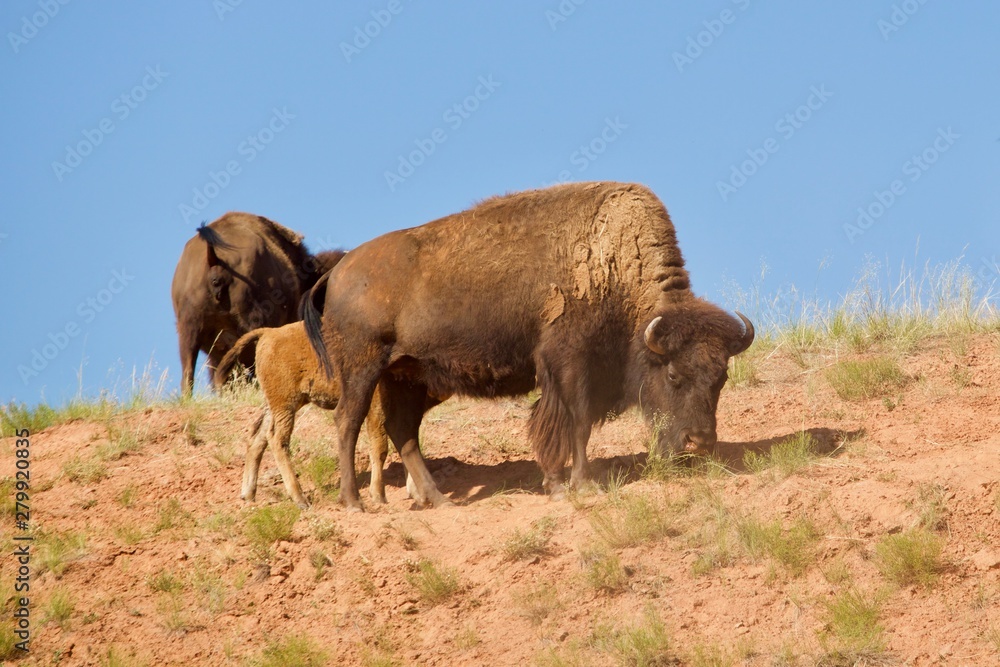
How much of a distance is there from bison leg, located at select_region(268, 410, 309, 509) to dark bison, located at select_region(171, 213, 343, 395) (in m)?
4.51

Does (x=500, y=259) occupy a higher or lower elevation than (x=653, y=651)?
higher

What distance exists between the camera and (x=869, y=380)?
34.0 ft

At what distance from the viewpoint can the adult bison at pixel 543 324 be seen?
355 inches

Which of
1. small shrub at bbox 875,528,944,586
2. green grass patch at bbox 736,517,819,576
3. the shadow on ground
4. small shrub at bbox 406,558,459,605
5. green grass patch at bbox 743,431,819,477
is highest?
the shadow on ground

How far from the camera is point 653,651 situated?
670cm

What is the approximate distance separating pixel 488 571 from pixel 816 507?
7.24 ft

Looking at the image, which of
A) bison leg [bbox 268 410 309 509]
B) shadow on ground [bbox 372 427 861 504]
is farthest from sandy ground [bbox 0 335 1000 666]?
bison leg [bbox 268 410 309 509]

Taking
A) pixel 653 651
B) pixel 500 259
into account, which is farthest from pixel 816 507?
pixel 500 259

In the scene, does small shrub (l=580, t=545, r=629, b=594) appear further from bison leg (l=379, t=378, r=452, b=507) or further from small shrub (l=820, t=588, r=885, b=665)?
bison leg (l=379, t=378, r=452, b=507)

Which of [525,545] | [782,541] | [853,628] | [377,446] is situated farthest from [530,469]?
[853,628]

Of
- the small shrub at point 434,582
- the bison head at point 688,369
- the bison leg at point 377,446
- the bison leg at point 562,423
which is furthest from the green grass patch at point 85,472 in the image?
the bison head at point 688,369

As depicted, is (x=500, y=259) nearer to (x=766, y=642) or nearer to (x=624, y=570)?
(x=624, y=570)

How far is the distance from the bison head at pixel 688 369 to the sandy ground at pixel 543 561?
1.40 ft

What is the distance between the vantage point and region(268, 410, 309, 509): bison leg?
31.2ft
